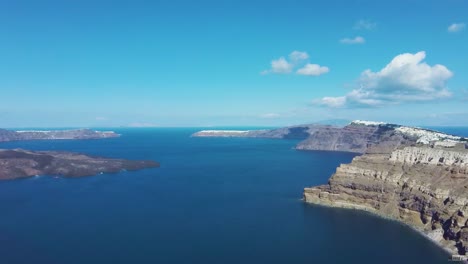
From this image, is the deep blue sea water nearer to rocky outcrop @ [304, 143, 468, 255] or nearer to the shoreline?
the shoreline

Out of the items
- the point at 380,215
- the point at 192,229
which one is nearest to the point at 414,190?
the point at 380,215

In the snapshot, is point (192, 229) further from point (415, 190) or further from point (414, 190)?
point (415, 190)

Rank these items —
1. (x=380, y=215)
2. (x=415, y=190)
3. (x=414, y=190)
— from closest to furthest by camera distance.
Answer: (x=415, y=190) < (x=414, y=190) < (x=380, y=215)

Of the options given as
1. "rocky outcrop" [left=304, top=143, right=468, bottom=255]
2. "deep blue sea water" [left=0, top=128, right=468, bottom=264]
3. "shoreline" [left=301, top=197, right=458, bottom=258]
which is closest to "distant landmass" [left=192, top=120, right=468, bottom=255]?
"rocky outcrop" [left=304, top=143, right=468, bottom=255]

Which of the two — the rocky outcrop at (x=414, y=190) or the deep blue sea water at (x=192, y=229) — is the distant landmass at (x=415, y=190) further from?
the deep blue sea water at (x=192, y=229)

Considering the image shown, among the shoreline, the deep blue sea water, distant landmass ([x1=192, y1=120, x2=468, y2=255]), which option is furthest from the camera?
distant landmass ([x1=192, y1=120, x2=468, y2=255])

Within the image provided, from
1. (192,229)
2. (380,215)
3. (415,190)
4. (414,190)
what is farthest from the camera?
(380,215)

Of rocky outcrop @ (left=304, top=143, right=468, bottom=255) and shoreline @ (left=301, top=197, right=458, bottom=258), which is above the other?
rocky outcrop @ (left=304, top=143, right=468, bottom=255)

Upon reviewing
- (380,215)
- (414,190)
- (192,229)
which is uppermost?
(414,190)

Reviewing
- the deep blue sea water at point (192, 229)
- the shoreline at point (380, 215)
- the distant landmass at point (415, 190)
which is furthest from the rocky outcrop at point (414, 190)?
the deep blue sea water at point (192, 229)

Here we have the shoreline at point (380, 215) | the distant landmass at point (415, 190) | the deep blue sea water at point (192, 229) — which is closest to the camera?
the deep blue sea water at point (192, 229)
